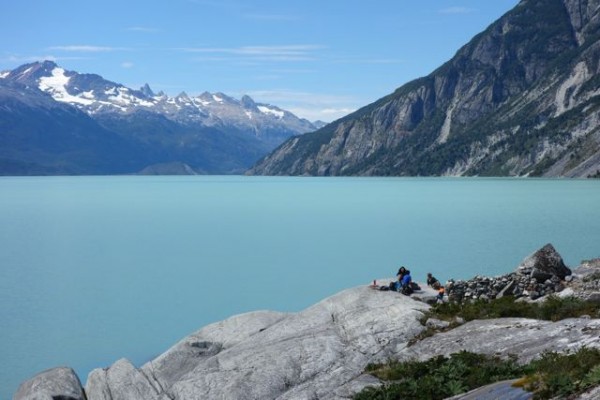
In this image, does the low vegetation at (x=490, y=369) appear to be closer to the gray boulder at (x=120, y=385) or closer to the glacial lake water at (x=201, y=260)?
the gray boulder at (x=120, y=385)

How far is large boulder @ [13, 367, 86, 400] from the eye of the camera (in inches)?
1069

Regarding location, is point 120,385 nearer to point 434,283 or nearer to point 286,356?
point 286,356

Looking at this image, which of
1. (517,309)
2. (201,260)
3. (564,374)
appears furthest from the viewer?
(201,260)

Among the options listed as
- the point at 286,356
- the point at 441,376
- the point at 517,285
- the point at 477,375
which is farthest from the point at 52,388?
the point at 517,285

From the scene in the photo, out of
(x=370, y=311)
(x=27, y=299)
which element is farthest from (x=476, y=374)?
(x=27, y=299)

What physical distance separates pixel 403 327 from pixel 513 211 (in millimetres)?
110254

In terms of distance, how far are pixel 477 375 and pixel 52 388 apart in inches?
705

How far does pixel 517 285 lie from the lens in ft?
110

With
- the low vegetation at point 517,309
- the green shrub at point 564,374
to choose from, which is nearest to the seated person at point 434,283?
the low vegetation at point 517,309

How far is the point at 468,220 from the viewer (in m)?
118

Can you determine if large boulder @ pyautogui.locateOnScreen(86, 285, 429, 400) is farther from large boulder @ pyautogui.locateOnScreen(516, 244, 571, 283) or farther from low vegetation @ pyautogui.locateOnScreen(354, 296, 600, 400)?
large boulder @ pyautogui.locateOnScreen(516, 244, 571, 283)

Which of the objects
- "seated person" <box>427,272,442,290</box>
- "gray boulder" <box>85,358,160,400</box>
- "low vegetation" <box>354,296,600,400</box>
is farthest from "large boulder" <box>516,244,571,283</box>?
"gray boulder" <box>85,358,160,400</box>

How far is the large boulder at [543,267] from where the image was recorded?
34.9 m

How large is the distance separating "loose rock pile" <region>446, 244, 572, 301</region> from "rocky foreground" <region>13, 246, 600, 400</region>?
0.17 feet
